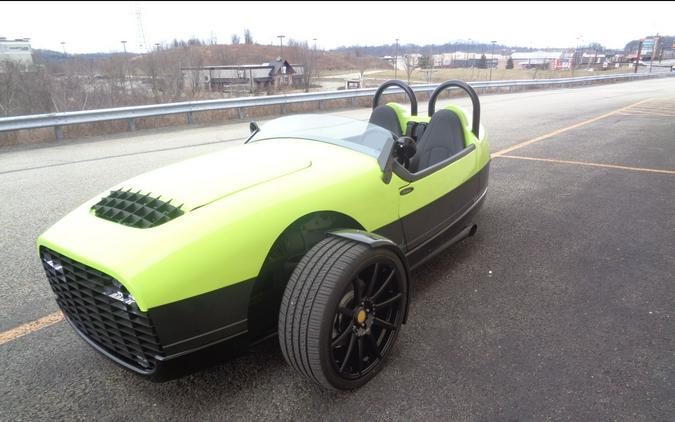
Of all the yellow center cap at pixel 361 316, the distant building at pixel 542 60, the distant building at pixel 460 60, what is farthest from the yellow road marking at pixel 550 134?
the distant building at pixel 460 60

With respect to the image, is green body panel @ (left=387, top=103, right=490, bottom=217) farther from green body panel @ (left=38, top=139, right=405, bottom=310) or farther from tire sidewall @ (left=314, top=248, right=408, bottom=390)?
tire sidewall @ (left=314, top=248, right=408, bottom=390)

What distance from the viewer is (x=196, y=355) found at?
1884 millimetres

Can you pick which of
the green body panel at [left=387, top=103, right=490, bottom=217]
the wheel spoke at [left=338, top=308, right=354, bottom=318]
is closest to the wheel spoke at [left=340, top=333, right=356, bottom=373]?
the wheel spoke at [left=338, top=308, right=354, bottom=318]

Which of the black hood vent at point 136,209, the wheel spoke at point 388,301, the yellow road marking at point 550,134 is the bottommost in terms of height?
the yellow road marking at point 550,134

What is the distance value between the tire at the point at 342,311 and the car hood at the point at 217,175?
1.80 ft

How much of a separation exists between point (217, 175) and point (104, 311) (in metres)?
0.88

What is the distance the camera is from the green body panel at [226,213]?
1.78m

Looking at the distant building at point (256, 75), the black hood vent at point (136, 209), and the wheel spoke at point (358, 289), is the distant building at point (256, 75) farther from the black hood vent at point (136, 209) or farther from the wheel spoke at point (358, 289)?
the wheel spoke at point (358, 289)

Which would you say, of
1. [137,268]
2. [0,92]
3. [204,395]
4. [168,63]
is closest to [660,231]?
[204,395]

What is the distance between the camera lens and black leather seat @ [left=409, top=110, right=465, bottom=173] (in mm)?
3785

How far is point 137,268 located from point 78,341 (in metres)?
1.18

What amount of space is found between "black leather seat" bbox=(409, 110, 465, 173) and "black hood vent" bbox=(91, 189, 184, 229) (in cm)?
225

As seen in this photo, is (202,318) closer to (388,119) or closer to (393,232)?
(393,232)

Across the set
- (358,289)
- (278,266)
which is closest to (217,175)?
(278,266)
